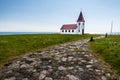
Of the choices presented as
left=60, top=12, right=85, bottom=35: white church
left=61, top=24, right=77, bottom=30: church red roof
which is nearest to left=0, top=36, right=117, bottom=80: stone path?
left=60, top=12, right=85, bottom=35: white church

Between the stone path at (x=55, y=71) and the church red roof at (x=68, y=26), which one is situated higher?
the church red roof at (x=68, y=26)

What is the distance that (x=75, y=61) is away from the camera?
10.6 metres

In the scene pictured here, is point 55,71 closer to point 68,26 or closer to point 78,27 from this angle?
point 78,27

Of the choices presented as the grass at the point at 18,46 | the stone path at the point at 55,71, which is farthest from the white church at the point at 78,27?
the stone path at the point at 55,71

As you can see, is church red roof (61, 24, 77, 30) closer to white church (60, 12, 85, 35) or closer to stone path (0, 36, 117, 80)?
white church (60, 12, 85, 35)

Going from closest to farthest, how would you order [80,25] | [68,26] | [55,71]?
[55,71]
[80,25]
[68,26]

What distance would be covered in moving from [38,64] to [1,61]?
3.37 metres

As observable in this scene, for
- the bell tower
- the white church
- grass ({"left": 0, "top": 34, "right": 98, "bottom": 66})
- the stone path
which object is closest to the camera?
the stone path

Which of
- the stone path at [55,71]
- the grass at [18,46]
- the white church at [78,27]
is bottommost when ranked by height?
the stone path at [55,71]

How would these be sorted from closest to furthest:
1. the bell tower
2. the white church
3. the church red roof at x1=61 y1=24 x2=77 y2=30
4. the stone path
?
1. the stone path
2. the bell tower
3. the white church
4. the church red roof at x1=61 y1=24 x2=77 y2=30

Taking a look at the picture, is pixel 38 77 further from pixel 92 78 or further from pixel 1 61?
pixel 1 61

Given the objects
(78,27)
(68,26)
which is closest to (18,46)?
(78,27)

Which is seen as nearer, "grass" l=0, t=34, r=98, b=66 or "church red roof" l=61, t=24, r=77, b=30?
"grass" l=0, t=34, r=98, b=66

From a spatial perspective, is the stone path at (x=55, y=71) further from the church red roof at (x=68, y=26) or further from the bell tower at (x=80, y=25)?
the church red roof at (x=68, y=26)
